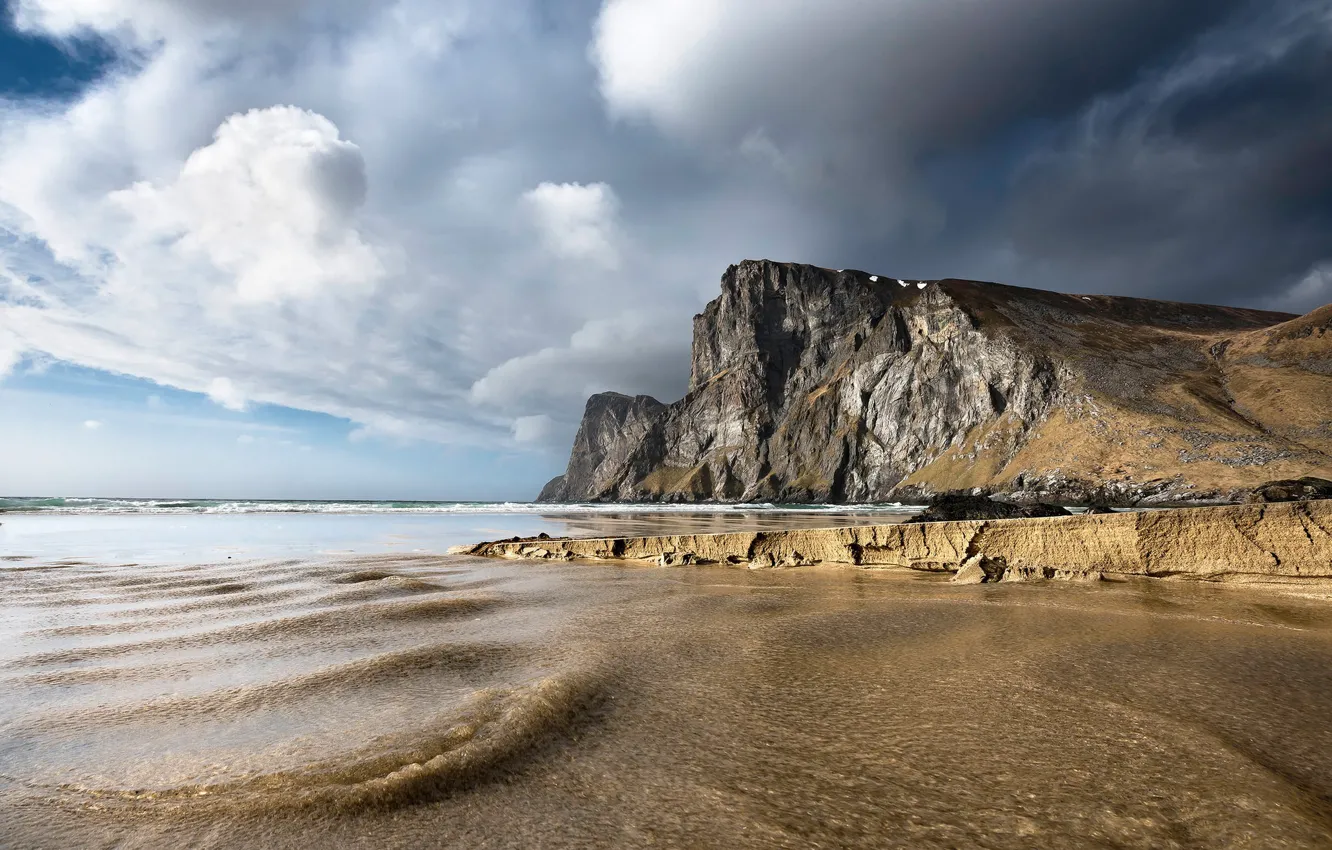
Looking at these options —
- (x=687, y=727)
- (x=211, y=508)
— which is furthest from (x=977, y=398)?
(x=687, y=727)

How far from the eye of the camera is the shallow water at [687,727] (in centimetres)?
204

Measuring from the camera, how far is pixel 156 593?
26.7 feet

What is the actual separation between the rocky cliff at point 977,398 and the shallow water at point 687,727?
200 ft

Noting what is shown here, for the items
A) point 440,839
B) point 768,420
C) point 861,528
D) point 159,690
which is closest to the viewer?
point 440,839

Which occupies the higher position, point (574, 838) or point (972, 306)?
point (972, 306)

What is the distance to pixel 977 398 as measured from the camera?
9956cm

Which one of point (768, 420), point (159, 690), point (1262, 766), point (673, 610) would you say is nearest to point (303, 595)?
point (159, 690)

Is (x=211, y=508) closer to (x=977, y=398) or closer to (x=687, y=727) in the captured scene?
(x=687, y=727)

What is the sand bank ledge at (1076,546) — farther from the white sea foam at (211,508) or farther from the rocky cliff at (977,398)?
the rocky cliff at (977,398)

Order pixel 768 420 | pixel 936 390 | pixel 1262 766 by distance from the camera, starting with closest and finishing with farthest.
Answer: pixel 1262 766 → pixel 936 390 → pixel 768 420

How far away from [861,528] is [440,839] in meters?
8.31

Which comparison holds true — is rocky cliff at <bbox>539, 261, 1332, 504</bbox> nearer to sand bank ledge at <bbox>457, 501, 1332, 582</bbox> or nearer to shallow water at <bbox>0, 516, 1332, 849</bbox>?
sand bank ledge at <bbox>457, 501, 1332, 582</bbox>

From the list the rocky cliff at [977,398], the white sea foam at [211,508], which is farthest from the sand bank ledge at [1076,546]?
the rocky cliff at [977,398]

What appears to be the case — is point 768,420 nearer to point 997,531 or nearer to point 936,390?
point 936,390
